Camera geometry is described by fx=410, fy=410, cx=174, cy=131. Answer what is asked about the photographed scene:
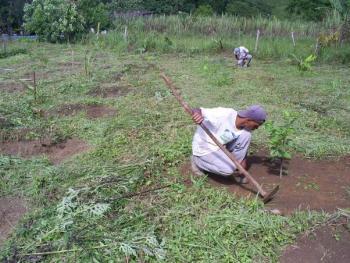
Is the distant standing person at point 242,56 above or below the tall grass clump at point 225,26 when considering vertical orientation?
below

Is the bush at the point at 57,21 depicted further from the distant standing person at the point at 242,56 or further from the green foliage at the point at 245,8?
the green foliage at the point at 245,8

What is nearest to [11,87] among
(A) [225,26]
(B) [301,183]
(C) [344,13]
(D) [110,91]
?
(D) [110,91]

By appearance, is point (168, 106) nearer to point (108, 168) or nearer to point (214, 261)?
point (108, 168)

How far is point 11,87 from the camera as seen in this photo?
761 cm

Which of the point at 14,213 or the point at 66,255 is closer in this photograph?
the point at 66,255

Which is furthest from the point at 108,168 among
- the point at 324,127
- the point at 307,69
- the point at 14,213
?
the point at 307,69

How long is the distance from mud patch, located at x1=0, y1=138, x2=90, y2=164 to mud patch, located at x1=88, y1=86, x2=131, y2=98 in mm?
2067

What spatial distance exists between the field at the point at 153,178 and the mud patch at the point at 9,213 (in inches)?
0.5

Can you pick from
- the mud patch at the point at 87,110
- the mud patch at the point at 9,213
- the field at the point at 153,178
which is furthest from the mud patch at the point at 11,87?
the mud patch at the point at 9,213

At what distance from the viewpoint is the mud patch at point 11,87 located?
7.36m

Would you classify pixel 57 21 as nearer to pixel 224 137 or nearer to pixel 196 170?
pixel 196 170

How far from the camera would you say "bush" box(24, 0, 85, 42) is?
46.4 feet

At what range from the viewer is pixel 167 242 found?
292 cm

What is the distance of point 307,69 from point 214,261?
698 centimetres
